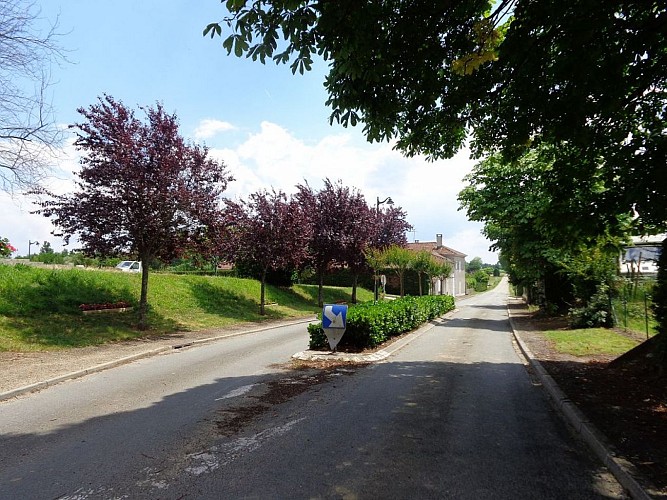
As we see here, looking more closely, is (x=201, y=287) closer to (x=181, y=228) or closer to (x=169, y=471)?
(x=181, y=228)

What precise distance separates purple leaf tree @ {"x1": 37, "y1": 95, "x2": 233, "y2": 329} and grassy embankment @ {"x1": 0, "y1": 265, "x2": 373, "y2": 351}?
71.2 inches

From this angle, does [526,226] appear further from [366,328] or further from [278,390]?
[278,390]

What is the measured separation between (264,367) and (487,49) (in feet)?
24.3

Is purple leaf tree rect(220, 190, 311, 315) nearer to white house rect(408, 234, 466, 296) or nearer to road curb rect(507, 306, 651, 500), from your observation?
road curb rect(507, 306, 651, 500)

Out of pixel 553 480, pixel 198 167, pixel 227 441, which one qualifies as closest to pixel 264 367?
pixel 227 441

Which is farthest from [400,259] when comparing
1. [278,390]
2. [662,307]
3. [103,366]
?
[278,390]

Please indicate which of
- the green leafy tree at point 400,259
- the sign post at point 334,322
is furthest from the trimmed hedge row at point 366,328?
the green leafy tree at point 400,259

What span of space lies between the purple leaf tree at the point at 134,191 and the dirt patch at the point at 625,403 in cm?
1169

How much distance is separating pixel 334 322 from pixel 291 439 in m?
5.83

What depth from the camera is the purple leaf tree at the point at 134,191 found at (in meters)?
13.3

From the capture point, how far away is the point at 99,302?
49.9 ft

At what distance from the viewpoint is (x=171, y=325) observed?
1586cm

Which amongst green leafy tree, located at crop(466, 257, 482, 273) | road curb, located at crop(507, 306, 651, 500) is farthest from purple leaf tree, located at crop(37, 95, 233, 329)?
green leafy tree, located at crop(466, 257, 482, 273)

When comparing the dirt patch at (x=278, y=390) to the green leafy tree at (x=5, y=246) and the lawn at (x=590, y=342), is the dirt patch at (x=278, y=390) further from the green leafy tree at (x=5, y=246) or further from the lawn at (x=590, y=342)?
the green leafy tree at (x=5, y=246)
